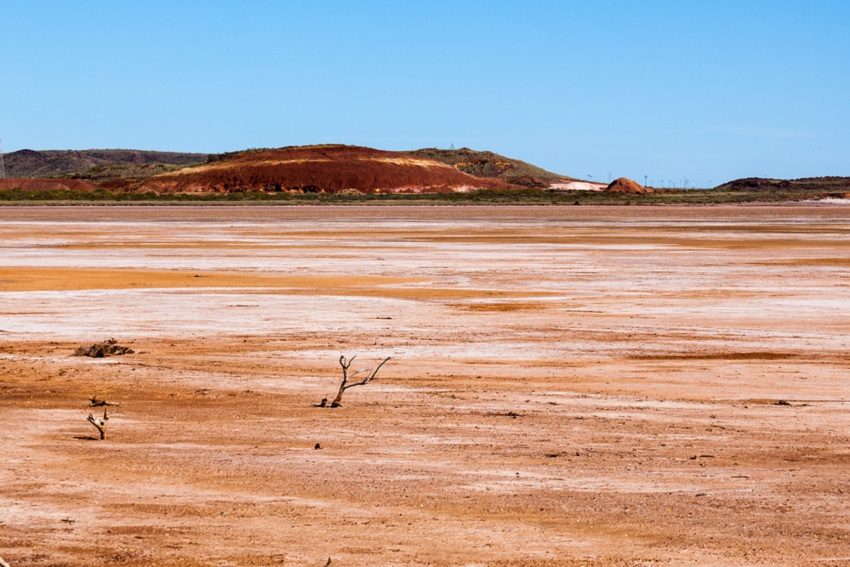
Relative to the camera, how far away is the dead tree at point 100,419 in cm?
1155

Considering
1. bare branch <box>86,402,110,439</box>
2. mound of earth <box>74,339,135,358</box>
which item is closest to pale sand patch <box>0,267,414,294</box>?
mound of earth <box>74,339,135,358</box>

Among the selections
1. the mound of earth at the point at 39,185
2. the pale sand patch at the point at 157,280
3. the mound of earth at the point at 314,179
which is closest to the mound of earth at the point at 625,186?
the mound of earth at the point at 314,179

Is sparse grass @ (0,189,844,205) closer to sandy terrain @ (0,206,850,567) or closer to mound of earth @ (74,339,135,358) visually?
sandy terrain @ (0,206,850,567)

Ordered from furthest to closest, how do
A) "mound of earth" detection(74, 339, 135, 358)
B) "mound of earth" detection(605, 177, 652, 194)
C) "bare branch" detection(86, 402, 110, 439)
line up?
"mound of earth" detection(605, 177, 652, 194), "mound of earth" detection(74, 339, 135, 358), "bare branch" detection(86, 402, 110, 439)

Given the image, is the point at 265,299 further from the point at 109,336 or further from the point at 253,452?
the point at 253,452

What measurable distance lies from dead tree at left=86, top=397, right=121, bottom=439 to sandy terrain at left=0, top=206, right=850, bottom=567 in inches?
5.3

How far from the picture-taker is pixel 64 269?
112ft

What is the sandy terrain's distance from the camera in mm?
8359

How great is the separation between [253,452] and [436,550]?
327cm

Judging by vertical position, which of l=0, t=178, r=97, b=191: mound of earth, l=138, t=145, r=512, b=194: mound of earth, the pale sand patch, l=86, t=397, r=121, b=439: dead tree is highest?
l=86, t=397, r=121, b=439: dead tree

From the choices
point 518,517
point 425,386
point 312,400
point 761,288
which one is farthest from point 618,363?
point 761,288

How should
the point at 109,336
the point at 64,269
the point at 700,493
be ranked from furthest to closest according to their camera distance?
the point at 64,269 → the point at 109,336 → the point at 700,493

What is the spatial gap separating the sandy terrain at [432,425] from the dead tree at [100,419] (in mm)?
134

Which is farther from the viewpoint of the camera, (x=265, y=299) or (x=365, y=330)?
(x=265, y=299)
